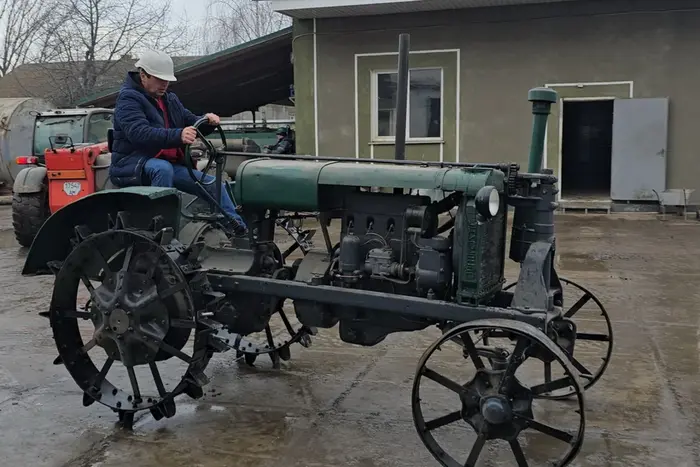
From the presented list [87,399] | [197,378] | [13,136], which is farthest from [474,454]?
[13,136]

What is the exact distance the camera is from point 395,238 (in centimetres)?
382

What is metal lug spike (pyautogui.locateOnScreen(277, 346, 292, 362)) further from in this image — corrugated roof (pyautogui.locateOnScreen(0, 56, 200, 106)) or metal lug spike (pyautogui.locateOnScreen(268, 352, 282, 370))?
corrugated roof (pyautogui.locateOnScreen(0, 56, 200, 106))

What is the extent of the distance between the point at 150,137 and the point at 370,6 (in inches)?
324

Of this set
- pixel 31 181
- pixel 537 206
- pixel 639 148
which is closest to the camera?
pixel 537 206

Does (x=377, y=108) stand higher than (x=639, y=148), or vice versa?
(x=377, y=108)

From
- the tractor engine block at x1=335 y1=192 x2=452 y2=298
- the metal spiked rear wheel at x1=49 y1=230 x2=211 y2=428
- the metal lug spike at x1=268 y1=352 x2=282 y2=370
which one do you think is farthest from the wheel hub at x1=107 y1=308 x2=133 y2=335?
the metal lug spike at x1=268 y1=352 x2=282 y2=370

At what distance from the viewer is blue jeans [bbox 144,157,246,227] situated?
13.6ft

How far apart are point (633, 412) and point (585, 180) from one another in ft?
36.6

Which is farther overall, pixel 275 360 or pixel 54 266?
pixel 275 360

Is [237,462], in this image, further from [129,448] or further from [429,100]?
[429,100]

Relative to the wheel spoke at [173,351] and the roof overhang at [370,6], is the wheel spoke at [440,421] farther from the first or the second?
the roof overhang at [370,6]

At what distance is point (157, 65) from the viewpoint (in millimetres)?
4184

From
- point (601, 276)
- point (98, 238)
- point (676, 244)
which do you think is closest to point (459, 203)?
point (98, 238)

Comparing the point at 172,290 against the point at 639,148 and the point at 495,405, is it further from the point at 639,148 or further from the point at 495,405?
the point at 639,148
